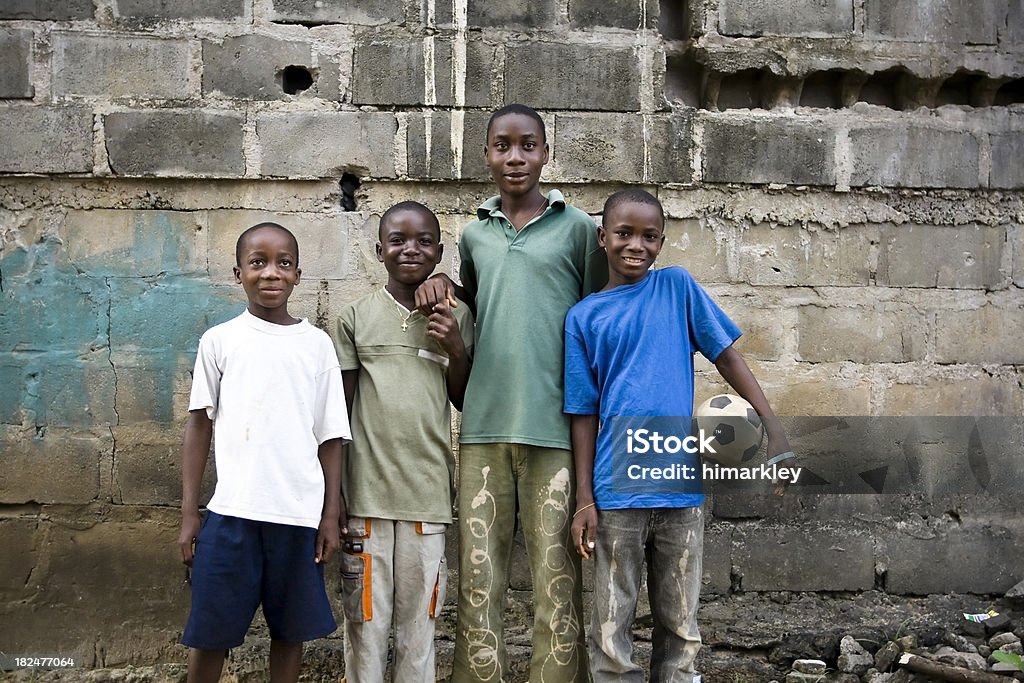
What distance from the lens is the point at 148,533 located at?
3.71 metres

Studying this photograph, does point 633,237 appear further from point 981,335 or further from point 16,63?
point 16,63

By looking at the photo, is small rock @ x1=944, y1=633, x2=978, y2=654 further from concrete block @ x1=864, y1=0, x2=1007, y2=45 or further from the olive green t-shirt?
concrete block @ x1=864, y1=0, x2=1007, y2=45

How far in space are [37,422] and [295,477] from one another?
1.54m

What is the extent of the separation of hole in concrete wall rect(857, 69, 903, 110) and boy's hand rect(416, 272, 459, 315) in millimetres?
2154

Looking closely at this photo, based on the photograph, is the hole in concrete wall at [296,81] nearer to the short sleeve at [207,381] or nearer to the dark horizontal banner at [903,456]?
the short sleeve at [207,381]

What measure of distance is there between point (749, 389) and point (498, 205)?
0.97 metres

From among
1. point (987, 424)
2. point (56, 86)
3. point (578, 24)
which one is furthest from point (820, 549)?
point (56, 86)

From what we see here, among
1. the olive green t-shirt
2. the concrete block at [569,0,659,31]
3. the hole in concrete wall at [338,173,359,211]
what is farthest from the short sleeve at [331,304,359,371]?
the concrete block at [569,0,659,31]

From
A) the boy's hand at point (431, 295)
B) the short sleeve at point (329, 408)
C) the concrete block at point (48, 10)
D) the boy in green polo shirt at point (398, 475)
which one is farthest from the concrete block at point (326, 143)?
the short sleeve at point (329, 408)

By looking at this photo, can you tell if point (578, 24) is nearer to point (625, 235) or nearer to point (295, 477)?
point (625, 235)

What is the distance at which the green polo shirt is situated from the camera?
288 centimetres

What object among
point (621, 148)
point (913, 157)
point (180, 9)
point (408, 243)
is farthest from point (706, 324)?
point (180, 9)

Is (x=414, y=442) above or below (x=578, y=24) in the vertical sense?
below

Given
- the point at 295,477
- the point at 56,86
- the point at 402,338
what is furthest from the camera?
the point at 56,86
